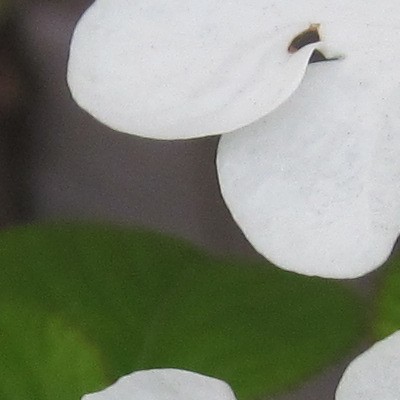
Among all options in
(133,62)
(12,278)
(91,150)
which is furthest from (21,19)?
(133,62)

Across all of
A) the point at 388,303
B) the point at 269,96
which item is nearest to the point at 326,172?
the point at 269,96

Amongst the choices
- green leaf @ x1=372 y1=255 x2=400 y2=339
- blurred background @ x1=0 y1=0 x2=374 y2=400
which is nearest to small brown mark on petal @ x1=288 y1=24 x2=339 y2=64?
green leaf @ x1=372 y1=255 x2=400 y2=339

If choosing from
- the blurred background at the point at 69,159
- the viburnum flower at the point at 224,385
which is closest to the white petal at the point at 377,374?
the viburnum flower at the point at 224,385

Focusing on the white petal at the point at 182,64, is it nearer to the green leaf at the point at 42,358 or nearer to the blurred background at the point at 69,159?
the green leaf at the point at 42,358

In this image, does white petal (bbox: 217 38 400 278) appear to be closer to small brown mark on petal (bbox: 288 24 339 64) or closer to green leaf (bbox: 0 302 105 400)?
small brown mark on petal (bbox: 288 24 339 64)

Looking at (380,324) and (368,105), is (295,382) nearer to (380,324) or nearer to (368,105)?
(380,324)
